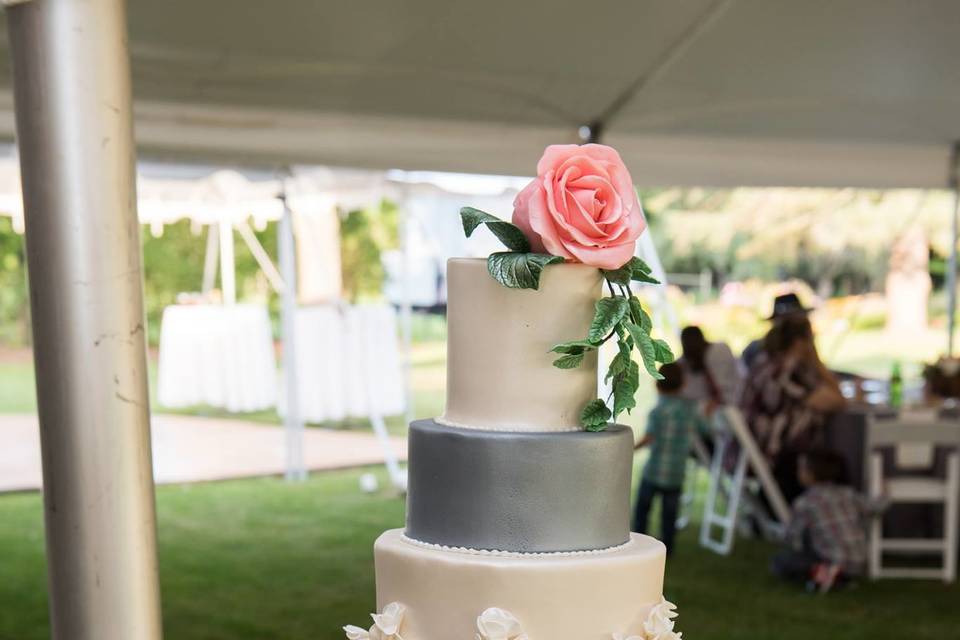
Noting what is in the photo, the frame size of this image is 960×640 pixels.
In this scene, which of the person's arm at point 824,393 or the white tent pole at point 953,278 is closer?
the person's arm at point 824,393

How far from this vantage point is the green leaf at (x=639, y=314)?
2.07 metres

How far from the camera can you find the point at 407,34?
5.05 metres

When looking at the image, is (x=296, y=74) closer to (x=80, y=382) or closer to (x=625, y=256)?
(x=80, y=382)

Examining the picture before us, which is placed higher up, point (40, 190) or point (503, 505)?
point (40, 190)

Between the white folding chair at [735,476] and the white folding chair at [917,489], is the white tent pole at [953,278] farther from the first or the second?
the white folding chair at [735,476]

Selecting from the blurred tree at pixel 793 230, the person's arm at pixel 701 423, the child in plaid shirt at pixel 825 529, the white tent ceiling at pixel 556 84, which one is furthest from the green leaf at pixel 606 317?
the blurred tree at pixel 793 230

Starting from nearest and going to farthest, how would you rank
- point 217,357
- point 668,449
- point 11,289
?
point 668,449, point 217,357, point 11,289

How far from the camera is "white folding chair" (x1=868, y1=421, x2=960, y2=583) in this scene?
19.7 ft

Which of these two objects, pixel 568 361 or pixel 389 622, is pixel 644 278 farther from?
pixel 389 622

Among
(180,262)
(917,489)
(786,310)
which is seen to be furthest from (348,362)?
(180,262)

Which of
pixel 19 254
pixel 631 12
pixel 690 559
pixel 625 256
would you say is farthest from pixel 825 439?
pixel 19 254

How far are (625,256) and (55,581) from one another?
1260 mm

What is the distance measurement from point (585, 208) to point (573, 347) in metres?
0.23

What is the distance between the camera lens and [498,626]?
1939 millimetres
